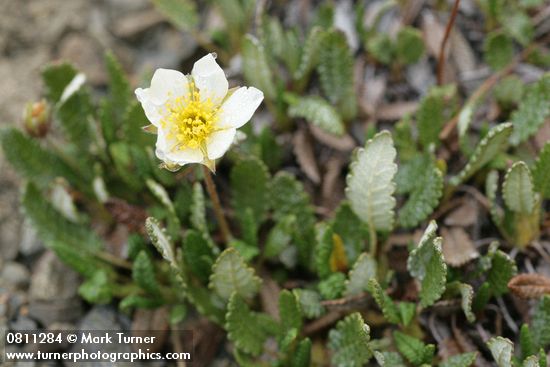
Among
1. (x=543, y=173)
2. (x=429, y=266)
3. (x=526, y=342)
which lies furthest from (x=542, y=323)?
(x=543, y=173)

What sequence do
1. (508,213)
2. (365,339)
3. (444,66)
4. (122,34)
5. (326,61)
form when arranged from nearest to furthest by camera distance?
(365,339) → (508,213) → (326,61) → (444,66) → (122,34)

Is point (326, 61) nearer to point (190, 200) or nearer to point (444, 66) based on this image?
point (444, 66)

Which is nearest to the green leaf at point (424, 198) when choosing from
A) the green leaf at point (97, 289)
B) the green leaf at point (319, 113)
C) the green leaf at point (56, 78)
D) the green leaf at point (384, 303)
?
the green leaf at point (384, 303)

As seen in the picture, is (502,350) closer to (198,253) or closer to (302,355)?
(302,355)

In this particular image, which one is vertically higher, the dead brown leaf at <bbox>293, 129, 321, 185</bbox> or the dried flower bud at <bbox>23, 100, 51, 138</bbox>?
the dried flower bud at <bbox>23, 100, 51, 138</bbox>

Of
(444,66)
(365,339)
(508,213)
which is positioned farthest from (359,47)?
(365,339)

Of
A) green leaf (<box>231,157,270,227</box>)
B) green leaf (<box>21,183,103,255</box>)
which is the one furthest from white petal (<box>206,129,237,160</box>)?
green leaf (<box>21,183,103,255</box>)

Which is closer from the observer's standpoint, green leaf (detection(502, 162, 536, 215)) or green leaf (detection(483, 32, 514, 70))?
green leaf (detection(502, 162, 536, 215))

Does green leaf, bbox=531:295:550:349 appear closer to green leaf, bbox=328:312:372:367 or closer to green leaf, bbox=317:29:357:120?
green leaf, bbox=328:312:372:367
